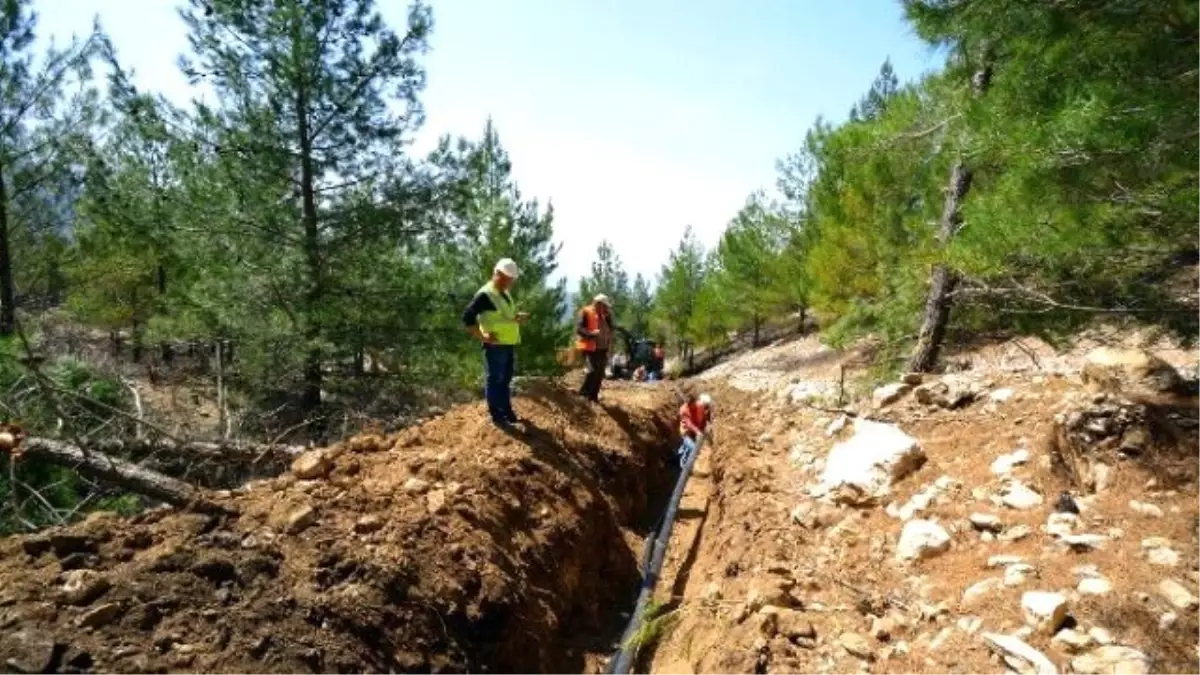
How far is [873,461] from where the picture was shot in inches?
254

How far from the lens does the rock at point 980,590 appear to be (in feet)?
13.9

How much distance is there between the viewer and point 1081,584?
157 inches

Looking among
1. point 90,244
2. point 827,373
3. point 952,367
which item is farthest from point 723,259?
point 90,244

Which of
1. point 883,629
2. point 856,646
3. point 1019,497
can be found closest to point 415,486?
point 856,646

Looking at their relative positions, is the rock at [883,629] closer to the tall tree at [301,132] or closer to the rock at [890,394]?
the rock at [890,394]

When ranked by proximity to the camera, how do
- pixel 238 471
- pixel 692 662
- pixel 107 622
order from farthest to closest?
pixel 238 471
pixel 692 662
pixel 107 622

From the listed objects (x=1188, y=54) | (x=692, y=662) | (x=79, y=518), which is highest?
(x=1188, y=54)

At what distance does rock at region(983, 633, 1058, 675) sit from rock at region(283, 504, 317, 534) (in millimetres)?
3742

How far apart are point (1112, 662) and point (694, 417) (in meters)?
6.74

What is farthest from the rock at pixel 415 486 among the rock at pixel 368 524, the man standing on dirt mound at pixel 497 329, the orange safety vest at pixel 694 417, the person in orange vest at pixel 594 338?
the orange safety vest at pixel 694 417

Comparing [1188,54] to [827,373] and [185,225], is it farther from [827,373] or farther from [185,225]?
[827,373]

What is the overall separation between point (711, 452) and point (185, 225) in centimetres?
824

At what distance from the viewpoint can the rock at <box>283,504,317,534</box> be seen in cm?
412

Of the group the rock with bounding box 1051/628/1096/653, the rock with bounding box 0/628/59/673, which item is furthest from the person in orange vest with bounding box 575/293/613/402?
the rock with bounding box 0/628/59/673
